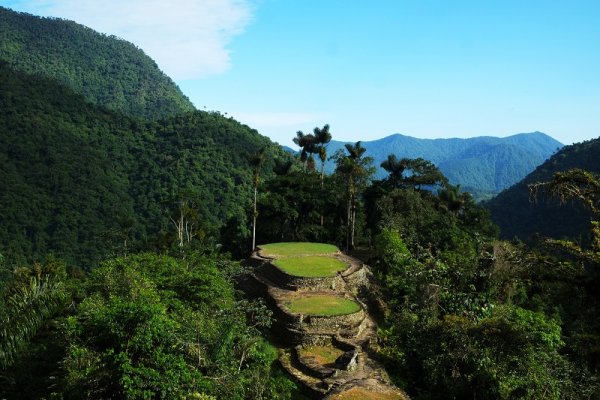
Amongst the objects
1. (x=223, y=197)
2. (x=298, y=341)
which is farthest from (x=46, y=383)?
(x=223, y=197)

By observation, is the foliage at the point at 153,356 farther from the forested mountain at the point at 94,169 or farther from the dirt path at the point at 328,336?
the forested mountain at the point at 94,169

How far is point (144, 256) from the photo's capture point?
68.9 ft

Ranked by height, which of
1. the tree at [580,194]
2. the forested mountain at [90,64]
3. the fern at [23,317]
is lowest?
the fern at [23,317]

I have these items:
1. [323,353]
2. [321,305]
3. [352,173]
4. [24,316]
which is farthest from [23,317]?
[352,173]

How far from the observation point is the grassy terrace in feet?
57.2

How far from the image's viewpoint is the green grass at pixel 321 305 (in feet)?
64.3

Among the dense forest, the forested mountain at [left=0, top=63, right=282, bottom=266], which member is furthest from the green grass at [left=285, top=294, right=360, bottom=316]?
the forested mountain at [left=0, top=63, right=282, bottom=266]

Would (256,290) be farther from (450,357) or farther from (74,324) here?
(74,324)

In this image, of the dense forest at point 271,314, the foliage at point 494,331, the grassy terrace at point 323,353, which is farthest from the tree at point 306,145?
the grassy terrace at point 323,353

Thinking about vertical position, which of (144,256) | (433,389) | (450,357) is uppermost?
(144,256)

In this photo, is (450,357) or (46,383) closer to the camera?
(46,383)

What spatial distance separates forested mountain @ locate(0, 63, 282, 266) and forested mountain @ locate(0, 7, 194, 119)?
46.5m

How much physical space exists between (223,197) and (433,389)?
57151mm

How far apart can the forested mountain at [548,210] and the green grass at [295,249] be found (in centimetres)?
3705
